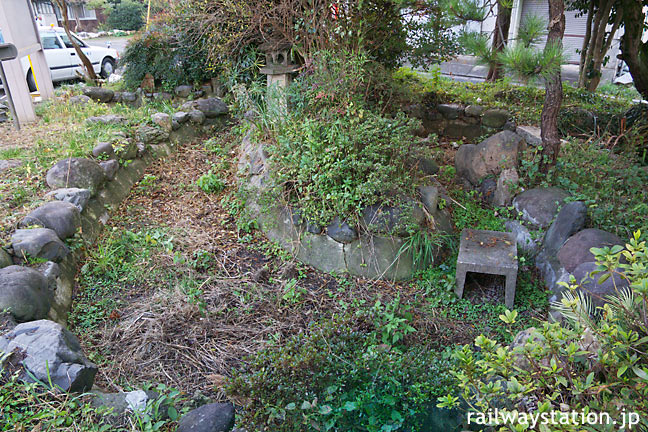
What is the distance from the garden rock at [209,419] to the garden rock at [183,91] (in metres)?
5.85

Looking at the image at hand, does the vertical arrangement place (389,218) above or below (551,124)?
below

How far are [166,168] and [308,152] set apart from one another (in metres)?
2.26

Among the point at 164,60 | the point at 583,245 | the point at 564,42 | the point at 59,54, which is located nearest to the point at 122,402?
the point at 583,245

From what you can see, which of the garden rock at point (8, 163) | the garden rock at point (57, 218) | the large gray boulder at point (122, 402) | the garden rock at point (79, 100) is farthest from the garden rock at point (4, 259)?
the garden rock at point (79, 100)

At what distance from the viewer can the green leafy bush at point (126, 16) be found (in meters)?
22.0

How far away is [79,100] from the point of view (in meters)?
6.52

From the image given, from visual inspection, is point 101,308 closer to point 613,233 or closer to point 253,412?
point 253,412

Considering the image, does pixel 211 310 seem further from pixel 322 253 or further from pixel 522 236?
pixel 522 236

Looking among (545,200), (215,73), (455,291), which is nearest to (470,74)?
(215,73)

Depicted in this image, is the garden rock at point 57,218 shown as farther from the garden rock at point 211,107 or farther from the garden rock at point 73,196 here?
the garden rock at point 211,107

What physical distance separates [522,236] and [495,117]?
252 centimetres

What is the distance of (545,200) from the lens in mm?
3922

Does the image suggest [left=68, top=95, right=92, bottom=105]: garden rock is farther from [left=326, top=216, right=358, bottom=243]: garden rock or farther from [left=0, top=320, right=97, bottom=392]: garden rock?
[left=0, top=320, right=97, bottom=392]: garden rock

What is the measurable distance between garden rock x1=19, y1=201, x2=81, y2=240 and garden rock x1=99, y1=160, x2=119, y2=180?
811 millimetres
